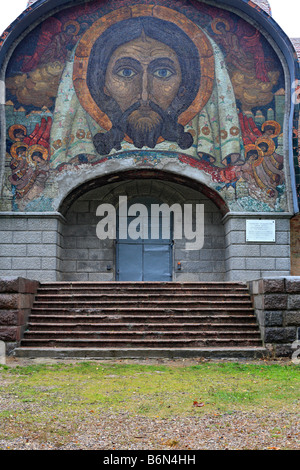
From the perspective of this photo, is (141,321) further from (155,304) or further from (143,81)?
(143,81)

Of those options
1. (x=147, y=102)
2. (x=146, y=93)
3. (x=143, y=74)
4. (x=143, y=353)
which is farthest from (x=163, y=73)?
(x=143, y=353)

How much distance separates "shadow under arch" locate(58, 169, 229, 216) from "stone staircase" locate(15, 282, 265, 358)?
411 centimetres

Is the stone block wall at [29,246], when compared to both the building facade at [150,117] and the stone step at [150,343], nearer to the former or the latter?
the building facade at [150,117]

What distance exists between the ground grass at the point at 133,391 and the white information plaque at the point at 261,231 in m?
6.66

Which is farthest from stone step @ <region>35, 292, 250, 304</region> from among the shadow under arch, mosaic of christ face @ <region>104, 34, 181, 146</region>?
mosaic of christ face @ <region>104, 34, 181, 146</region>

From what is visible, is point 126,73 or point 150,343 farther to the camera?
point 126,73

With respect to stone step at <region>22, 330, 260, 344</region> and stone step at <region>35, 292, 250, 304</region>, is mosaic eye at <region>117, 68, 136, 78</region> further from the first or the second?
stone step at <region>22, 330, 260, 344</region>

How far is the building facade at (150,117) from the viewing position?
14.3m

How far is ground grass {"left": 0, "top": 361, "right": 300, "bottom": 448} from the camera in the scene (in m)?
4.93

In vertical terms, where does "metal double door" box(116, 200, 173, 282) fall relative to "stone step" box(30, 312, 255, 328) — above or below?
above

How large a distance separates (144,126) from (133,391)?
10213 millimetres

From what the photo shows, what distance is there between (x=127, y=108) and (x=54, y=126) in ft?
7.59

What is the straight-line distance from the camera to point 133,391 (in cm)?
608

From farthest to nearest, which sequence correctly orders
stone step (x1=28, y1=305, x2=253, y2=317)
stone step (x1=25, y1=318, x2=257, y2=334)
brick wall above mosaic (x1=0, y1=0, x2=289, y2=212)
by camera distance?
brick wall above mosaic (x1=0, y1=0, x2=289, y2=212) < stone step (x1=28, y1=305, x2=253, y2=317) < stone step (x1=25, y1=318, x2=257, y2=334)
